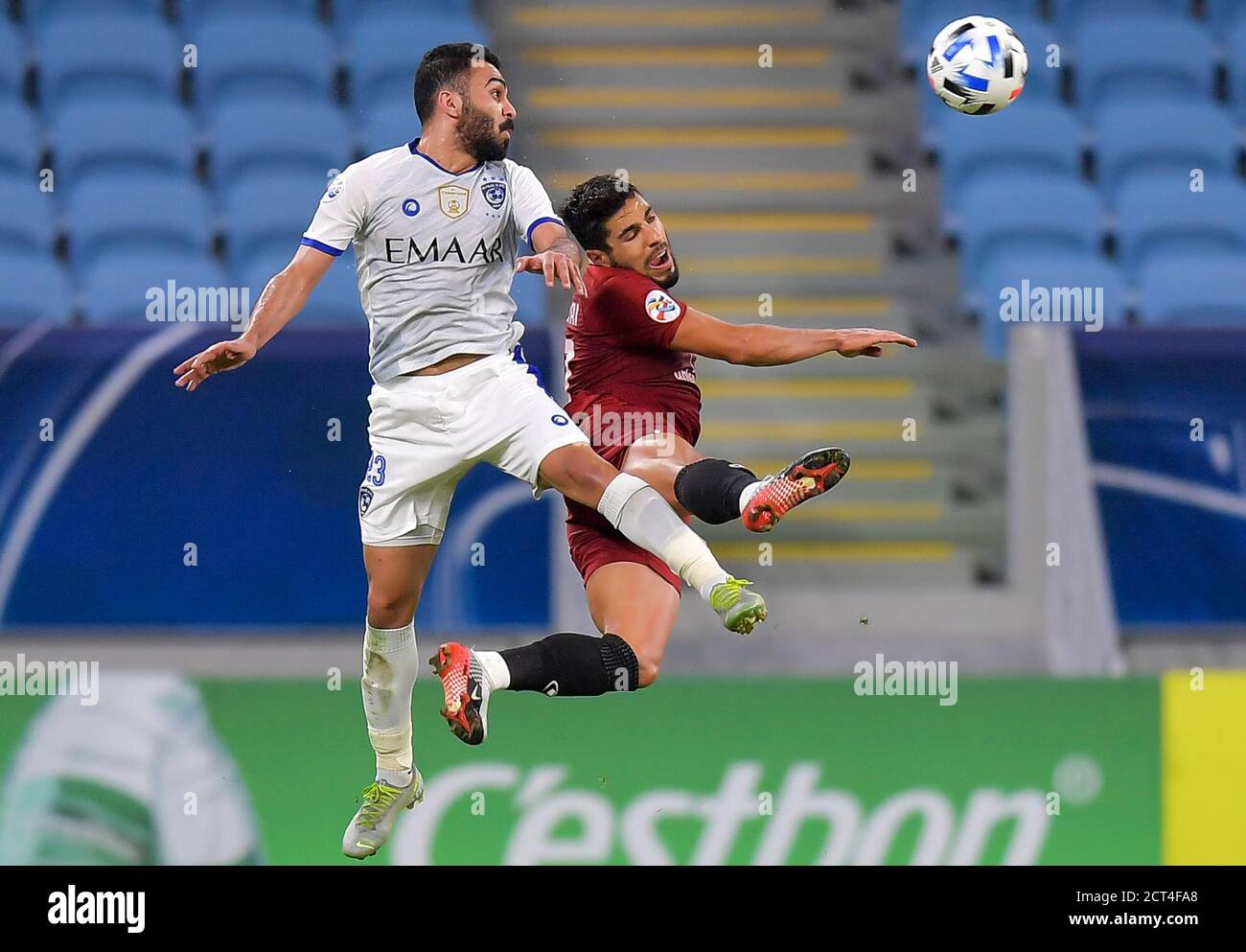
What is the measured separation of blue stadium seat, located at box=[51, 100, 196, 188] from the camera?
34.4 ft

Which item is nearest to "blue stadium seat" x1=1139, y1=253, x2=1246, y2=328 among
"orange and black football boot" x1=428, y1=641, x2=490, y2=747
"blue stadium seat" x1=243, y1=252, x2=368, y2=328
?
"blue stadium seat" x1=243, y1=252, x2=368, y2=328

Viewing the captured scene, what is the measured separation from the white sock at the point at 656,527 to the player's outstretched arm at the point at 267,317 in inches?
38.0

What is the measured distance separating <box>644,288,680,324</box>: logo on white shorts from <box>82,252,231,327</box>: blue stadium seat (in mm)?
3309

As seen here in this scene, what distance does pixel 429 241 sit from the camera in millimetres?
6406

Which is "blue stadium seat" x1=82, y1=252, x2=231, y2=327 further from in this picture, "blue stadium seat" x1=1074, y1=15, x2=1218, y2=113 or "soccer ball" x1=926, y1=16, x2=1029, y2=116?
"blue stadium seat" x1=1074, y1=15, x2=1218, y2=113

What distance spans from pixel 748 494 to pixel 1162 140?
6.03 meters

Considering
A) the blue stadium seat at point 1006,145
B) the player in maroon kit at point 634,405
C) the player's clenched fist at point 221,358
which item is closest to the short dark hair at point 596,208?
the player in maroon kit at point 634,405

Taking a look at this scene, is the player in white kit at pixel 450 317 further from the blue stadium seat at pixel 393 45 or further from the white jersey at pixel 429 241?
the blue stadium seat at pixel 393 45

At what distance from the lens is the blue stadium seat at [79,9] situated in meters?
11.1

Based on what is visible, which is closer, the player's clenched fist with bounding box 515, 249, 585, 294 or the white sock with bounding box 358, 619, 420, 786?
the player's clenched fist with bounding box 515, 249, 585, 294
